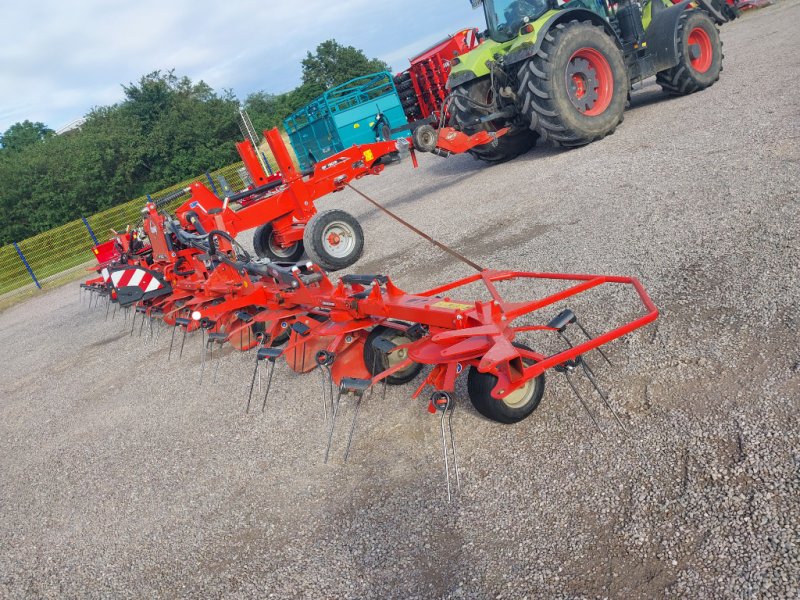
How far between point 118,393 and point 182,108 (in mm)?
28484

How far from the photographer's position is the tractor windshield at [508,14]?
7848 mm

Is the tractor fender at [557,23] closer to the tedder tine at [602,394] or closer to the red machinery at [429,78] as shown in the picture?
the tedder tine at [602,394]

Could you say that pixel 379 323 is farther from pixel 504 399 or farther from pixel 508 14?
pixel 508 14

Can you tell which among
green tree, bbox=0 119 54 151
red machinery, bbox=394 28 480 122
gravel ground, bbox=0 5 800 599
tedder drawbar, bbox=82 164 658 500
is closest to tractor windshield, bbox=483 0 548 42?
gravel ground, bbox=0 5 800 599

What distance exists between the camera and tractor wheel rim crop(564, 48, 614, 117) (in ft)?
24.4

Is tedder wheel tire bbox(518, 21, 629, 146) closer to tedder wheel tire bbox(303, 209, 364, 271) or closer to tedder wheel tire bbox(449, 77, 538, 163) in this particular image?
tedder wheel tire bbox(449, 77, 538, 163)

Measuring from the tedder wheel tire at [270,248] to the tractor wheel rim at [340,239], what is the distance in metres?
0.94

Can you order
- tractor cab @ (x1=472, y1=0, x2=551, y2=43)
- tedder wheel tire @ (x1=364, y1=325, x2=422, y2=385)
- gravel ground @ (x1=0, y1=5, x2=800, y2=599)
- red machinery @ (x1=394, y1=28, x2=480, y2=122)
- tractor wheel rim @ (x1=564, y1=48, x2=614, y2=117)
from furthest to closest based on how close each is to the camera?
red machinery @ (x1=394, y1=28, x2=480, y2=122), tractor cab @ (x1=472, y1=0, x2=551, y2=43), tractor wheel rim @ (x1=564, y1=48, x2=614, y2=117), tedder wheel tire @ (x1=364, y1=325, x2=422, y2=385), gravel ground @ (x1=0, y1=5, x2=800, y2=599)

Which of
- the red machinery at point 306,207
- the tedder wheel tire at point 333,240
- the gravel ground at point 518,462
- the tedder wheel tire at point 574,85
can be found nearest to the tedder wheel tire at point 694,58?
the tedder wheel tire at point 574,85

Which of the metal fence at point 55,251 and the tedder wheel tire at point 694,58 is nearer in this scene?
the tedder wheel tire at point 694,58

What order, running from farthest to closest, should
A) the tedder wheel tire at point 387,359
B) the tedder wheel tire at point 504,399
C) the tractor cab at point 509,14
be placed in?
the tractor cab at point 509,14 < the tedder wheel tire at point 387,359 < the tedder wheel tire at point 504,399

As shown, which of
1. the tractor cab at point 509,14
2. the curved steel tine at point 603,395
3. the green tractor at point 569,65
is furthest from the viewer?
the tractor cab at point 509,14

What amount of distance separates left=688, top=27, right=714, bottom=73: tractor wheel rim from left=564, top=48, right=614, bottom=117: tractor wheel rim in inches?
68.8

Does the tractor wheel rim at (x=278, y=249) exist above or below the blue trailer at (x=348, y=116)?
below
